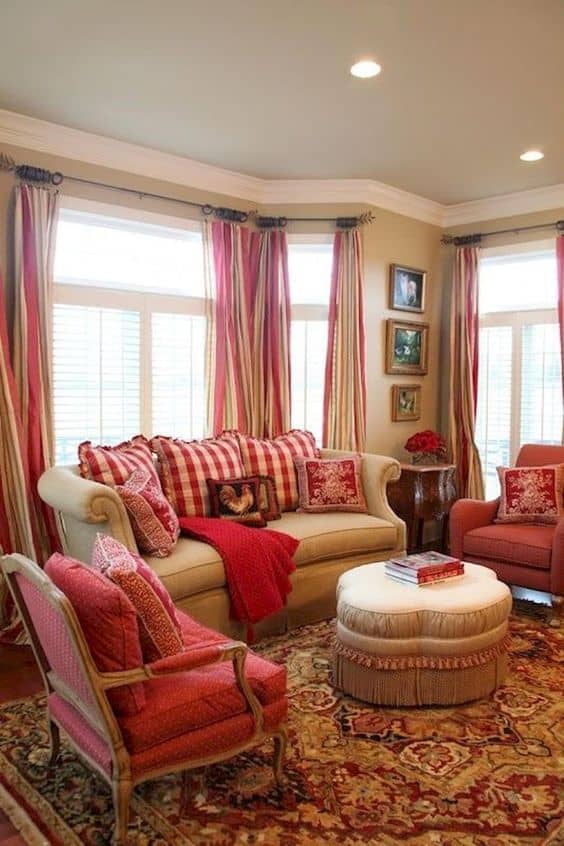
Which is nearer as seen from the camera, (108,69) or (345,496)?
(108,69)

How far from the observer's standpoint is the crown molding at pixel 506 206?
5.28 metres

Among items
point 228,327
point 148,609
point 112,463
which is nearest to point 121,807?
point 148,609

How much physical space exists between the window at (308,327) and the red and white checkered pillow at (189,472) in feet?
4.41

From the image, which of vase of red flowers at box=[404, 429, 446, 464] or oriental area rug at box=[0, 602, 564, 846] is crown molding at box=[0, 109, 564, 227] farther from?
oriental area rug at box=[0, 602, 564, 846]

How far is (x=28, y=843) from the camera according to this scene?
81.5 inches

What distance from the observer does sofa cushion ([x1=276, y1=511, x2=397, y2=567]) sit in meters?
3.91

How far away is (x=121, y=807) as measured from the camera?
1949 mm

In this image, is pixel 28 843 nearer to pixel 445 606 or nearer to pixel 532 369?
pixel 445 606

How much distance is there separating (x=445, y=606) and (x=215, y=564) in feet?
3.86

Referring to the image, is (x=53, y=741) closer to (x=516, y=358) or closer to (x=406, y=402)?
(x=406, y=402)

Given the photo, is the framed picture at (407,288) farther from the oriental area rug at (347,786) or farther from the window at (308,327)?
the oriental area rug at (347,786)

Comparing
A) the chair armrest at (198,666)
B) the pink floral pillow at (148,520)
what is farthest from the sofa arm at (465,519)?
the chair armrest at (198,666)

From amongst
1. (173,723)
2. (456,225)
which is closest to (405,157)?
(456,225)

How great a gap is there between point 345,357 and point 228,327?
3.17 feet
